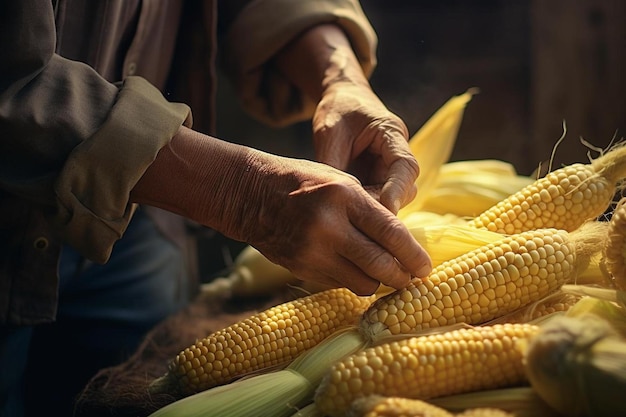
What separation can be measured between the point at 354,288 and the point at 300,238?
114 millimetres

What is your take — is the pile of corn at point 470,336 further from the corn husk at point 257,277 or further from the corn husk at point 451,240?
the corn husk at point 257,277

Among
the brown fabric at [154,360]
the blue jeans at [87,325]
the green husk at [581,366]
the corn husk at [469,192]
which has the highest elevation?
the green husk at [581,366]

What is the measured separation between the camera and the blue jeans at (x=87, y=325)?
1632mm

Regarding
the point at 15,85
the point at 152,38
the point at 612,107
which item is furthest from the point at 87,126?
the point at 612,107

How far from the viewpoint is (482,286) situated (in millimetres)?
989

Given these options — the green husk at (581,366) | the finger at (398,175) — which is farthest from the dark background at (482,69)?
the green husk at (581,366)

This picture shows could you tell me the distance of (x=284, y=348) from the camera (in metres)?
1.06

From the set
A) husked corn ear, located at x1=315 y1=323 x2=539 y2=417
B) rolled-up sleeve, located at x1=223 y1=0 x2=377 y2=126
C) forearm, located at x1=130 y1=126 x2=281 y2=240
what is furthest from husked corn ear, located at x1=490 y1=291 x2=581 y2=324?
rolled-up sleeve, located at x1=223 y1=0 x2=377 y2=126

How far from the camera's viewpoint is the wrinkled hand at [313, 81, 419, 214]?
1233mm

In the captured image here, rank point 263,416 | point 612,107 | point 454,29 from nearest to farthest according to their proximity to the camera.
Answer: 1. point 263,416
2. point 612,107
3. point 454,29

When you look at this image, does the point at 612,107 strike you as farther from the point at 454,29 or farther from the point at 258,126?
the point at 258,126

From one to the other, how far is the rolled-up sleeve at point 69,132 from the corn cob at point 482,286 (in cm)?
41

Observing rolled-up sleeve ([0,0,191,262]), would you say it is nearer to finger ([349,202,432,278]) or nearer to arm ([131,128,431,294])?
arm ([131,128,431,294])

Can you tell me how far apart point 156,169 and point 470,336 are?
1.69 ft
